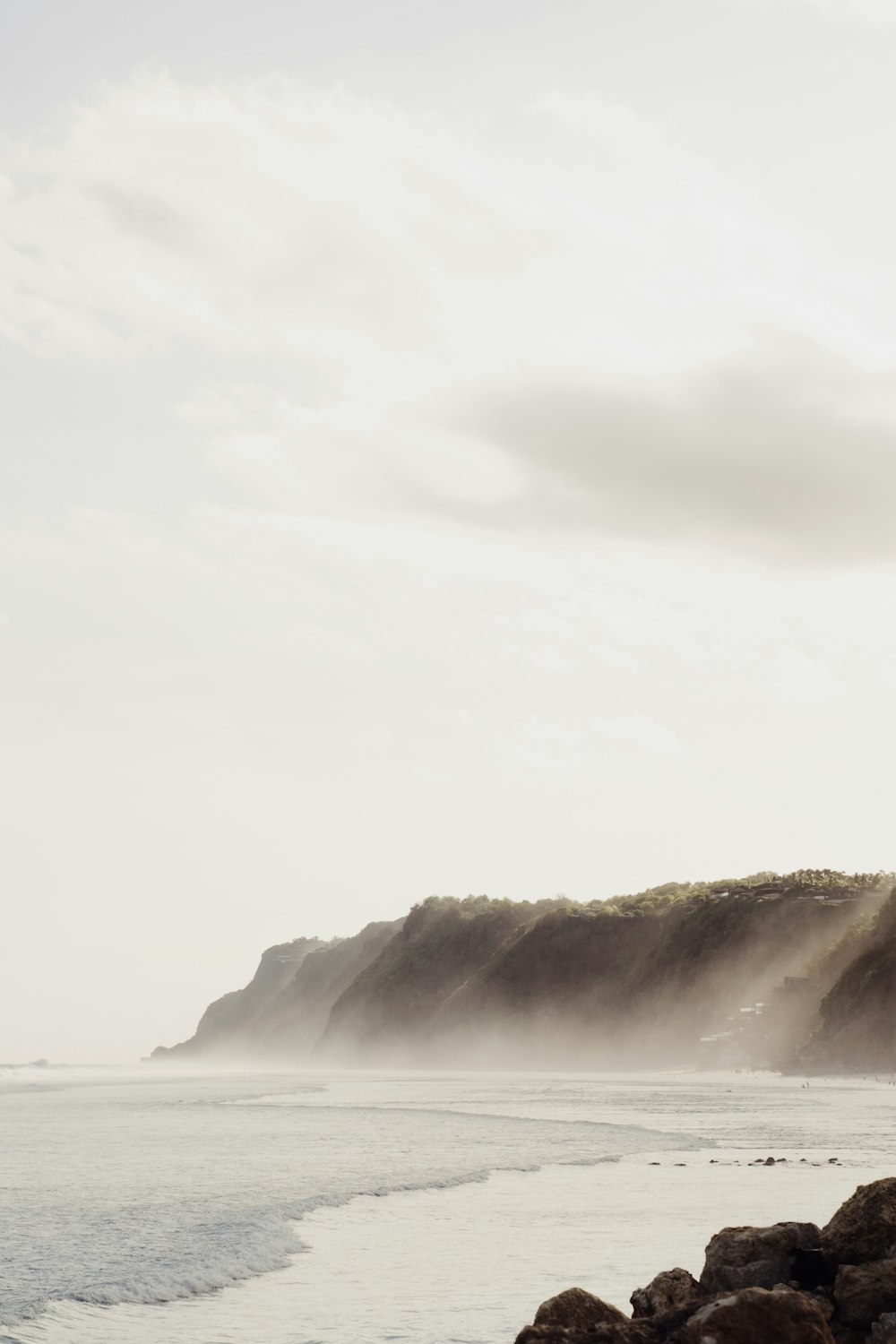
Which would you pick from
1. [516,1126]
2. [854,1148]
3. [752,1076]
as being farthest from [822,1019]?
[854,1148]

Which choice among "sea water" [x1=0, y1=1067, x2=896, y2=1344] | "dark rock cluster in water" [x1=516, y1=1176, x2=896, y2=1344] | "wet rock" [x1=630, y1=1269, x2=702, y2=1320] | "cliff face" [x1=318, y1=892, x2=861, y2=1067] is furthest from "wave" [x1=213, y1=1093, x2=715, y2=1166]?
"cliff face" [x1=318, y1=892, x2=861, y2=1067]

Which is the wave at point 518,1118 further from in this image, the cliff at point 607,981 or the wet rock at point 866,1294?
the cliff at point 607,981

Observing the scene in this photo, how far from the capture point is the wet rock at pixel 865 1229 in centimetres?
1002

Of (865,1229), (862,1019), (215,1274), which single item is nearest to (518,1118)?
(215,1274)

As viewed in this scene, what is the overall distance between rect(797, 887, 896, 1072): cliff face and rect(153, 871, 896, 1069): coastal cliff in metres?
0.10

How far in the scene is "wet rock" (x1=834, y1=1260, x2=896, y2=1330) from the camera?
9516 millimetres

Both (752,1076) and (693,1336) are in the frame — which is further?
(752,1076)

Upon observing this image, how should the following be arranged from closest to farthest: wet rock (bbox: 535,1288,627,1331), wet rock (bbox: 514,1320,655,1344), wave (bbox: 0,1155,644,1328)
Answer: wet rock (bbox: 514,1320,655,1344)
wet rock (bbox: 535,1288,627,1331)
wave (bbox: 0,1155,644,1328)

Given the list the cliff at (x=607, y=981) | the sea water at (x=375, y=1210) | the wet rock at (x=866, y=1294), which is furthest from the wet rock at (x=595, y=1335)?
the cliff at (x=607, y=981)

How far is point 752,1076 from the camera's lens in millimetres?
65500

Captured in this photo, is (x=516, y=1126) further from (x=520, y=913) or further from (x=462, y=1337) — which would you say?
(x=520, y=913)

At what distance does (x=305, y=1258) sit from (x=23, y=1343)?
441cm

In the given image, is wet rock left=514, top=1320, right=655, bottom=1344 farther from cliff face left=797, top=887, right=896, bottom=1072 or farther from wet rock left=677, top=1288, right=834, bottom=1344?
cliff face left=797, top=887, right=896, bottom=1072

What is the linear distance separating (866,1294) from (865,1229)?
61 cm
